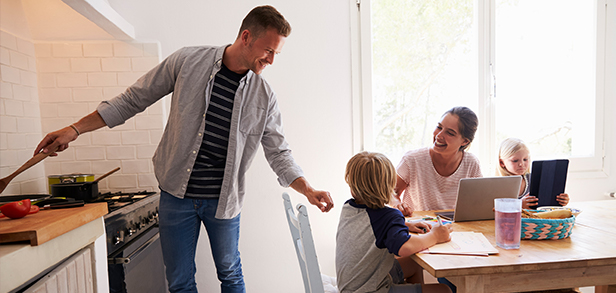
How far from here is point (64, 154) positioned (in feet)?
8.27

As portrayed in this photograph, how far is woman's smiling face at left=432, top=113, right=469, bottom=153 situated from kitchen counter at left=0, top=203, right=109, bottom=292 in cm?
172

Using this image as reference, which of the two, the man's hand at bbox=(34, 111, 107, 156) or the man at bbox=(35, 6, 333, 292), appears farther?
the man at bbox=(35, 6, 333, 292)

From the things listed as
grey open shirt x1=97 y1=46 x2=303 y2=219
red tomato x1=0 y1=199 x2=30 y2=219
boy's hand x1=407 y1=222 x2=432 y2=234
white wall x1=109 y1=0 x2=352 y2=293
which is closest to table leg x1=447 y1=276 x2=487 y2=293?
boy's hand x1=407 y1=222 x2=432 y2=234

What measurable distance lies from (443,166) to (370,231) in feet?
3.08

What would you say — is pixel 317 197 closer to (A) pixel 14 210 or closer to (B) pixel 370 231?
(B) pixel 370 231

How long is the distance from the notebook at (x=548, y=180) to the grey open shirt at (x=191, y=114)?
1.17m

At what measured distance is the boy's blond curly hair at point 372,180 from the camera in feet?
5.17

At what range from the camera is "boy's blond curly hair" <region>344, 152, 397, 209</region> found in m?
1.58

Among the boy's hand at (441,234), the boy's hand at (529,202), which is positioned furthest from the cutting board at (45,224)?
the boy's hand at (529,202)

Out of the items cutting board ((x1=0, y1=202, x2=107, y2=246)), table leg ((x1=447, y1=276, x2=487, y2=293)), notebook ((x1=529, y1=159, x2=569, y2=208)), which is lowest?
table leg ((x1=447, y1=276, x2=487, y2=293))

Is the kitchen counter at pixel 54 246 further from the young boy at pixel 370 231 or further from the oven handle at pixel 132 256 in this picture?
the young boy at pixel 370 231

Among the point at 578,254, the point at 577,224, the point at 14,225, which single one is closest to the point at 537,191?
the point at 577,224

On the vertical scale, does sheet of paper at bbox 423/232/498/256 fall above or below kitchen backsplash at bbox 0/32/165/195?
below

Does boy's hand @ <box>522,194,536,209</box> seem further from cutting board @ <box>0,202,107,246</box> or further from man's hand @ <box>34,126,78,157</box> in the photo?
man's hand @ <box>34,126,78,157</box>
